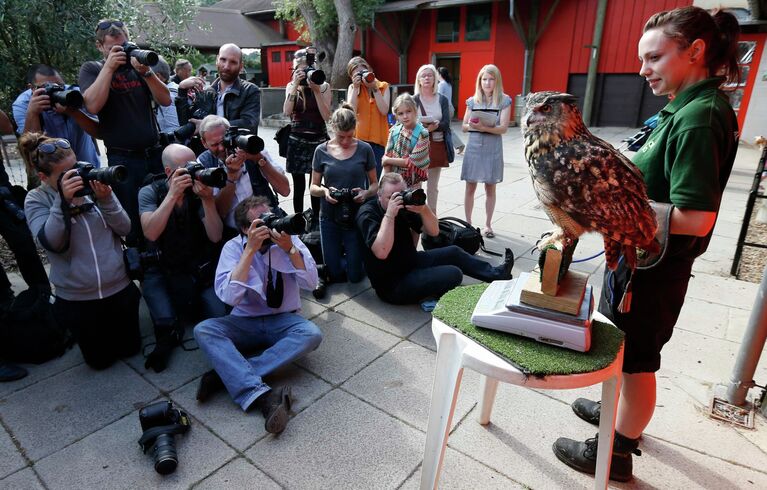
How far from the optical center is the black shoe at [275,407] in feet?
7.02

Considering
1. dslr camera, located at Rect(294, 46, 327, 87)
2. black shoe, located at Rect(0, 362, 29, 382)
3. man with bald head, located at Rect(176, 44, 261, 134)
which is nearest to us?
black shoe, located at Rect(0, 362, 29, 382)

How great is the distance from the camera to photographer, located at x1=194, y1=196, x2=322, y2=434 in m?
2.37

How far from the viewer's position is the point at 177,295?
3.06m

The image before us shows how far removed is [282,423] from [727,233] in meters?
4.95

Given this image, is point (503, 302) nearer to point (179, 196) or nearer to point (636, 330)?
point (636, 330)

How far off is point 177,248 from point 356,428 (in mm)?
1687

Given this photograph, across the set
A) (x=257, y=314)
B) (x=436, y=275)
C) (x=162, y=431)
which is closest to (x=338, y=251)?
(x=436, y=275)

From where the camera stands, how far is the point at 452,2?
42.1ft

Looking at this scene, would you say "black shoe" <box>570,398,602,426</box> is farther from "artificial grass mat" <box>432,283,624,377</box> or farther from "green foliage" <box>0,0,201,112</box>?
"green foliage" <box>0,0,201,112</box>

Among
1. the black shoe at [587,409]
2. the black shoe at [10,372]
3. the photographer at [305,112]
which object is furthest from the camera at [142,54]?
the black shoe at [587,409]

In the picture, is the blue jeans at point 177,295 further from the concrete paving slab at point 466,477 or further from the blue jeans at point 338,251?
the concrete paving slab at point 466,477

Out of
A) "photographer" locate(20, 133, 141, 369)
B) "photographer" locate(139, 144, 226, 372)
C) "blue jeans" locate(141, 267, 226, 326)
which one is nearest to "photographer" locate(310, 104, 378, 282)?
"photographer" locate(139, 144, 226, 372)

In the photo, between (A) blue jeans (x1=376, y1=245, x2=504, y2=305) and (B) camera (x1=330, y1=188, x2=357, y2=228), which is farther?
(B) camera (x1=330, y1=188, x2=357, y2=228)

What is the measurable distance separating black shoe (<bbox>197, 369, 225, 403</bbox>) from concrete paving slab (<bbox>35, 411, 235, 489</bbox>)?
0.19 m
